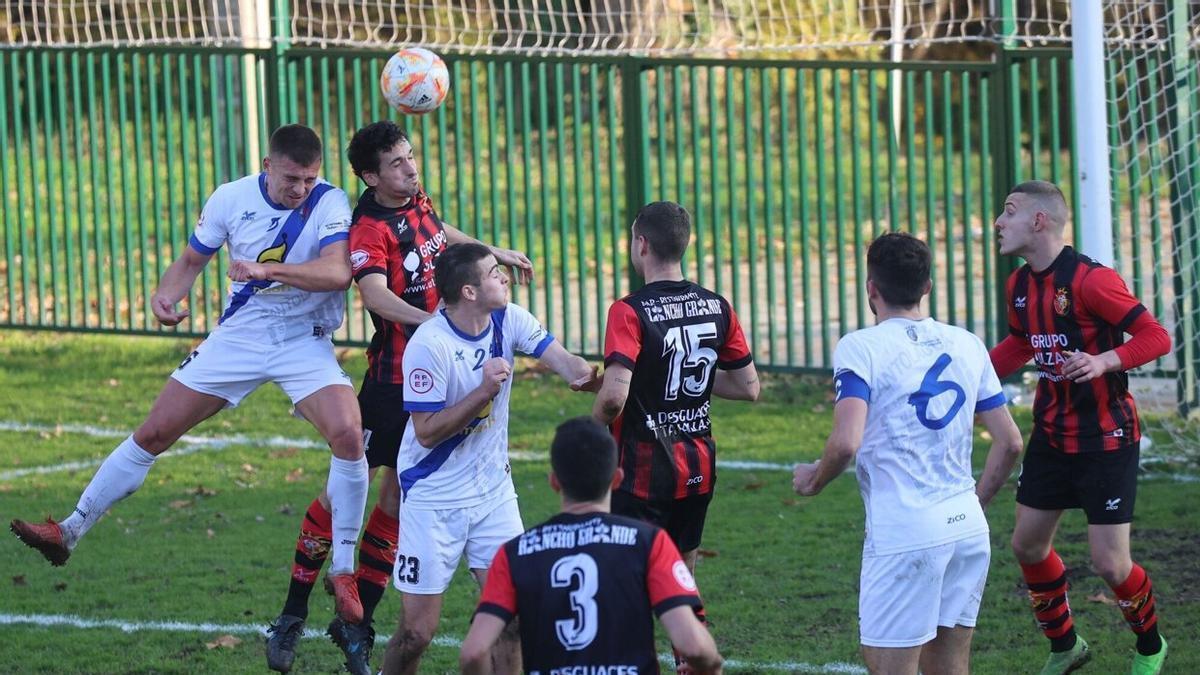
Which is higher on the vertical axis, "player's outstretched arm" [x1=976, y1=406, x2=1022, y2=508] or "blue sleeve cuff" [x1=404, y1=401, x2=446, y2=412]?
"blue sleeve cuff" [x1=404, y1=401, x2=446, y2=412]

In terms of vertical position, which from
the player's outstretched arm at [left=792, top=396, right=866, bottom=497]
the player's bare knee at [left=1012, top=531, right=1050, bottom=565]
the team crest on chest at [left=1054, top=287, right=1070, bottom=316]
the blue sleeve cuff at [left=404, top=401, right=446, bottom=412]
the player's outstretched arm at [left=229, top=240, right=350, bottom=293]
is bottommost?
the player's bare knee at [left=1012, top=531, right=1050, bottom=565]

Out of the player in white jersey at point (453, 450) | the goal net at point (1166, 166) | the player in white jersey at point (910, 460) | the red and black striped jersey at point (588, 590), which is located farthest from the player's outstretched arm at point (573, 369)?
the goal net at point (1166, 166)

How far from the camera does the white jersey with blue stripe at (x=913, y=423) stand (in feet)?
17.7

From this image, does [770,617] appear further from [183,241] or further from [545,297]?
[183,241]

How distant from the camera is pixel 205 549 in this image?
9.12 metres

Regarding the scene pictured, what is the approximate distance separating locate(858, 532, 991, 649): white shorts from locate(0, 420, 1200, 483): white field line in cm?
510

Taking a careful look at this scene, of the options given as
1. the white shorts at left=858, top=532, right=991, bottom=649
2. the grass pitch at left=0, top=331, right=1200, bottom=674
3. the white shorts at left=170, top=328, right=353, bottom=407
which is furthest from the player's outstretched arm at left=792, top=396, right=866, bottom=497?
the white shorts at left=170, top=328, right=353, bottom=407

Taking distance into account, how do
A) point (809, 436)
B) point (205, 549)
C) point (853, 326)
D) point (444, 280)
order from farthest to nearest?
point (853, 326), point (809, 436), point (205, 549), point (444, 280)

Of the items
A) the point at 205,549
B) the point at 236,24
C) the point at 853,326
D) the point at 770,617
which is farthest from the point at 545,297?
the point at 770,617

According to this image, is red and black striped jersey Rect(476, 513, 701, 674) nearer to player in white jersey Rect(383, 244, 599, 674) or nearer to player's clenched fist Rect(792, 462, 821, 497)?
player's clenched fist Rect(792, 462, 821, 497)

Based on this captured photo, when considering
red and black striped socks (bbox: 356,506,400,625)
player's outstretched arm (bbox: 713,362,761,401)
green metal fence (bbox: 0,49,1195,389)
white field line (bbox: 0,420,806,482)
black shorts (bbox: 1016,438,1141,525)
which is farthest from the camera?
green metal fence (bbox: 0,49,1195,389)

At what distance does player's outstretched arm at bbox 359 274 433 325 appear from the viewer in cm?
696

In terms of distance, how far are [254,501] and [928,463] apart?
5679mm

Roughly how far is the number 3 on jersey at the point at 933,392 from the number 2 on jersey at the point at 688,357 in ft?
3.10
